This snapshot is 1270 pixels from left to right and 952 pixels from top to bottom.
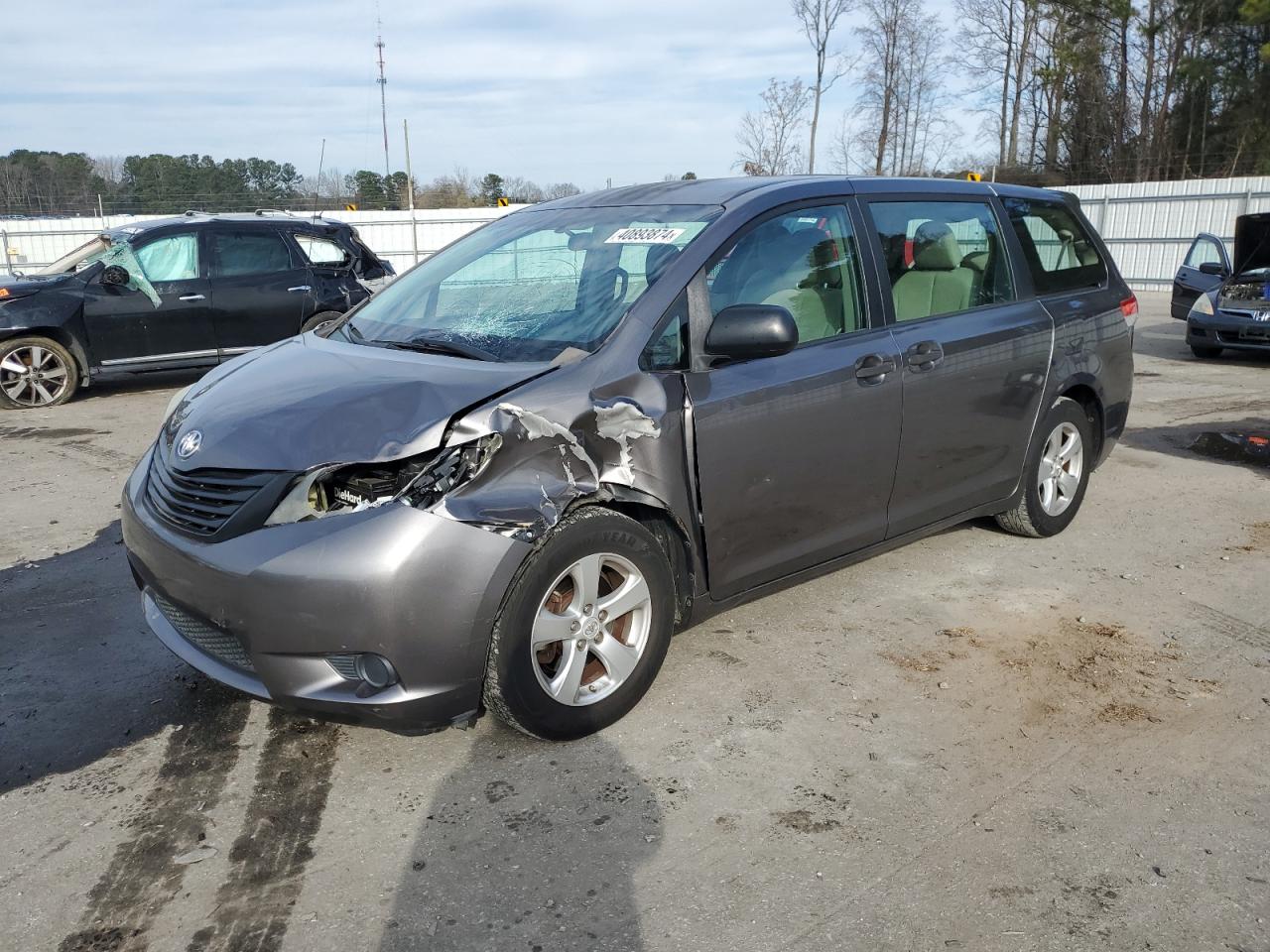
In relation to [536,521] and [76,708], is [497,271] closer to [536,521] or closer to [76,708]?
[536,521]

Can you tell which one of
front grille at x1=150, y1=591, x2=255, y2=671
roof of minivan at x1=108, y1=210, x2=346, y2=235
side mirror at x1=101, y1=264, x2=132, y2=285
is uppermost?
roof of minivan at x1=108, y1=210, x2=346, y2=235

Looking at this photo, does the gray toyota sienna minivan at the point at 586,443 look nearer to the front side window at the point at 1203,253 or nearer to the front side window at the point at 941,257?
the front side window at the point at 941,257

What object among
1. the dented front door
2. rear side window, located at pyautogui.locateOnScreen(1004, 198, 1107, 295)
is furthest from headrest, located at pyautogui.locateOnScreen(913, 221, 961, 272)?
rear side window, located at pyautogui.locateOnScreen(1004, 198, 1107, 295)

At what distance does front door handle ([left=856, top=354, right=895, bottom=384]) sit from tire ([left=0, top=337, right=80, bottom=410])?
861 cm

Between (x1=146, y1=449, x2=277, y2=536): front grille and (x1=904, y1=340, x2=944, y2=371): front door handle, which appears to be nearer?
(x1=146, y1=449, x2=277, y2=536): front grille

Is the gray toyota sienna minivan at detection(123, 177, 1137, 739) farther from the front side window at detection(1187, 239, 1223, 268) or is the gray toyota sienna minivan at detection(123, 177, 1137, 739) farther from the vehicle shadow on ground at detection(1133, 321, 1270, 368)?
the front side window at detection(1187, 239, 1223, 268)

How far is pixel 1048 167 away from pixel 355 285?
35358 mm

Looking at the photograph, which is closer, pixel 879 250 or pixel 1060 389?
pixel 879 250

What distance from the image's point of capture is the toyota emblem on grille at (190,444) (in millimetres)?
3230

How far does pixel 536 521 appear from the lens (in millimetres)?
3018

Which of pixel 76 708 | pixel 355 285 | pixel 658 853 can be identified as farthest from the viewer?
pixel 355 285

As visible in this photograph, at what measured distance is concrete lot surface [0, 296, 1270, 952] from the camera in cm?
254

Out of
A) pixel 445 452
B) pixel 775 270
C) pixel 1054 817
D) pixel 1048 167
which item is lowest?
pixel 1054 817

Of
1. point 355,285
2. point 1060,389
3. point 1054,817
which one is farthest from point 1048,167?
point 1054,817
